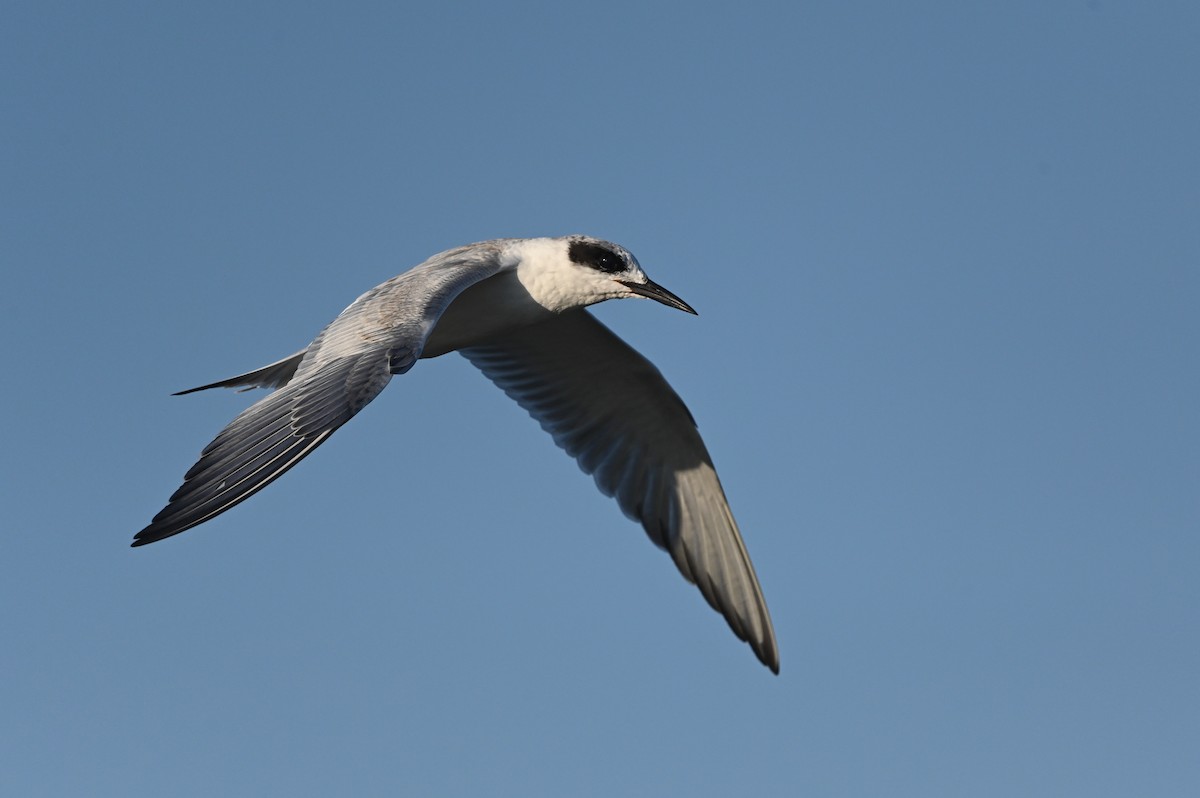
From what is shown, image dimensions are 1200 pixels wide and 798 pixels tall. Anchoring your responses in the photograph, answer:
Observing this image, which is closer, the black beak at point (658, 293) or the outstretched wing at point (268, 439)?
the outstretched wing at point (268, 439)

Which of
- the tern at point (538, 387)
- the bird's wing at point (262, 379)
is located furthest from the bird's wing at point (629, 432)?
the bird's wing at point (262, 379)

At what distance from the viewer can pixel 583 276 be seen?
39.1 feet

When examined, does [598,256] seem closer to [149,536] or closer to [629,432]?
[629,432]

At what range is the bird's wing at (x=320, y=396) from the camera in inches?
327

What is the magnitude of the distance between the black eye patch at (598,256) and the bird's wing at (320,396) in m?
1.09

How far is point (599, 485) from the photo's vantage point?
13.6m

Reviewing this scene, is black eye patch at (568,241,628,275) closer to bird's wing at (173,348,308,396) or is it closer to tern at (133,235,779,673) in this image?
tern at (133,235,779,673)

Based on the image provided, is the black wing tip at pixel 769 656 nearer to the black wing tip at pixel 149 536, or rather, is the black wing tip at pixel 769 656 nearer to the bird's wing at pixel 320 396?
the bird's wing at pixel 320 396

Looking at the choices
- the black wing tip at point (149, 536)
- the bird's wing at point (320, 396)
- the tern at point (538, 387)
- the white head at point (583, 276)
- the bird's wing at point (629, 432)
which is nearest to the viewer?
the black wing tip at point (149, 536)

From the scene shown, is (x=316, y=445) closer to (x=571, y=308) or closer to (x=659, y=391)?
(x=571, y=308)

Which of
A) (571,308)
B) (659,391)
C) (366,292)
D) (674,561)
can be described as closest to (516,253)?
(571,308)

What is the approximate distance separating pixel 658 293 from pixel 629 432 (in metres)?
2.20

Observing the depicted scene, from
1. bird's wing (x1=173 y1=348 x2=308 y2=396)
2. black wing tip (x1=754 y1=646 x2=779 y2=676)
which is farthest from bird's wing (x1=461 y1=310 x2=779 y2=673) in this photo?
bird's wing (x1=173 y1=348 x2=308 y2=396)

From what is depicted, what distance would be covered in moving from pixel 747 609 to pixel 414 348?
15.7ft
